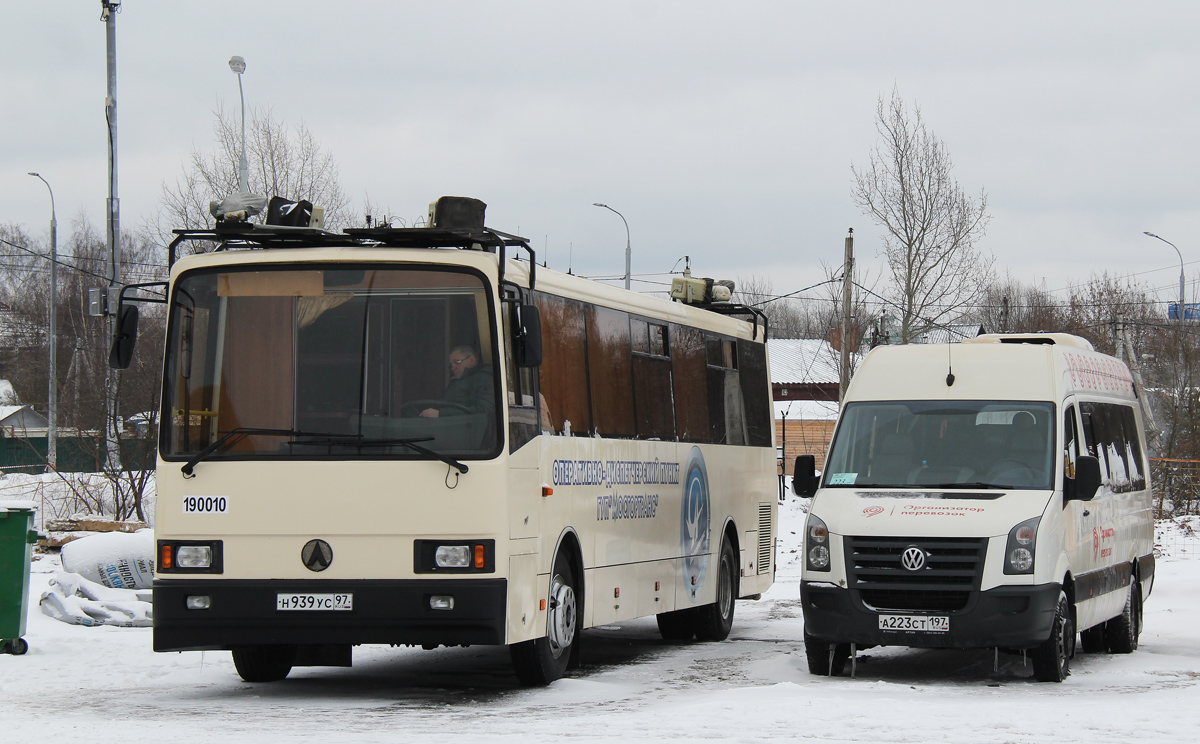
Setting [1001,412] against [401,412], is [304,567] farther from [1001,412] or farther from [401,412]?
[1001,412]

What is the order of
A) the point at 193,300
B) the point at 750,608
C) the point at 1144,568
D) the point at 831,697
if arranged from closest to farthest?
the point at 831,697 → the point at 193,300 → the point at 1144,568 → the point at 750,608

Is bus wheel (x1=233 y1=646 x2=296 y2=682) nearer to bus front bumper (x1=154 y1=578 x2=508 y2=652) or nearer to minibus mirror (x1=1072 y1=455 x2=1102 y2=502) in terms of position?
bus front bumper (x1=154 y1=578 x2=508 y2=652)

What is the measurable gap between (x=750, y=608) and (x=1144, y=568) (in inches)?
233

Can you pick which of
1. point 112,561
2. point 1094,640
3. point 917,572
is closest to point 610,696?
point 917,572

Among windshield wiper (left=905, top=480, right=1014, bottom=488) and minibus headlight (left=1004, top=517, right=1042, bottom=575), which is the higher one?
windshield wiper (left=905, top=480, right=1014, bottom=488)

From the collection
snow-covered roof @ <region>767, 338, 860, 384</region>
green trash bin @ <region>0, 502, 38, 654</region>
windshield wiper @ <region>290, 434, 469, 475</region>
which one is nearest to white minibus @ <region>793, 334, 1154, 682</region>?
windshield wiper @ <region>290, 434, 469, 475</region>

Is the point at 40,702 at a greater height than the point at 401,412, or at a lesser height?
lesser

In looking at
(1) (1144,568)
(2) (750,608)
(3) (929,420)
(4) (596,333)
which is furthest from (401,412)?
(2) (750,608)

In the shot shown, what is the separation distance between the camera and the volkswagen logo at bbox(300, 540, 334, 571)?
927cm

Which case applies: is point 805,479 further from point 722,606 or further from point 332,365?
point 332,365

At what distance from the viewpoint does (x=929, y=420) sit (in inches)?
457

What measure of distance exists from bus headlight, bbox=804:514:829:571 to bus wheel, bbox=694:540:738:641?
392 centimetres

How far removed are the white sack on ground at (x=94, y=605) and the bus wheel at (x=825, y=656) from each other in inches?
268

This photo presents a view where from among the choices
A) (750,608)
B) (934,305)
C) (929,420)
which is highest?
(934,305)
